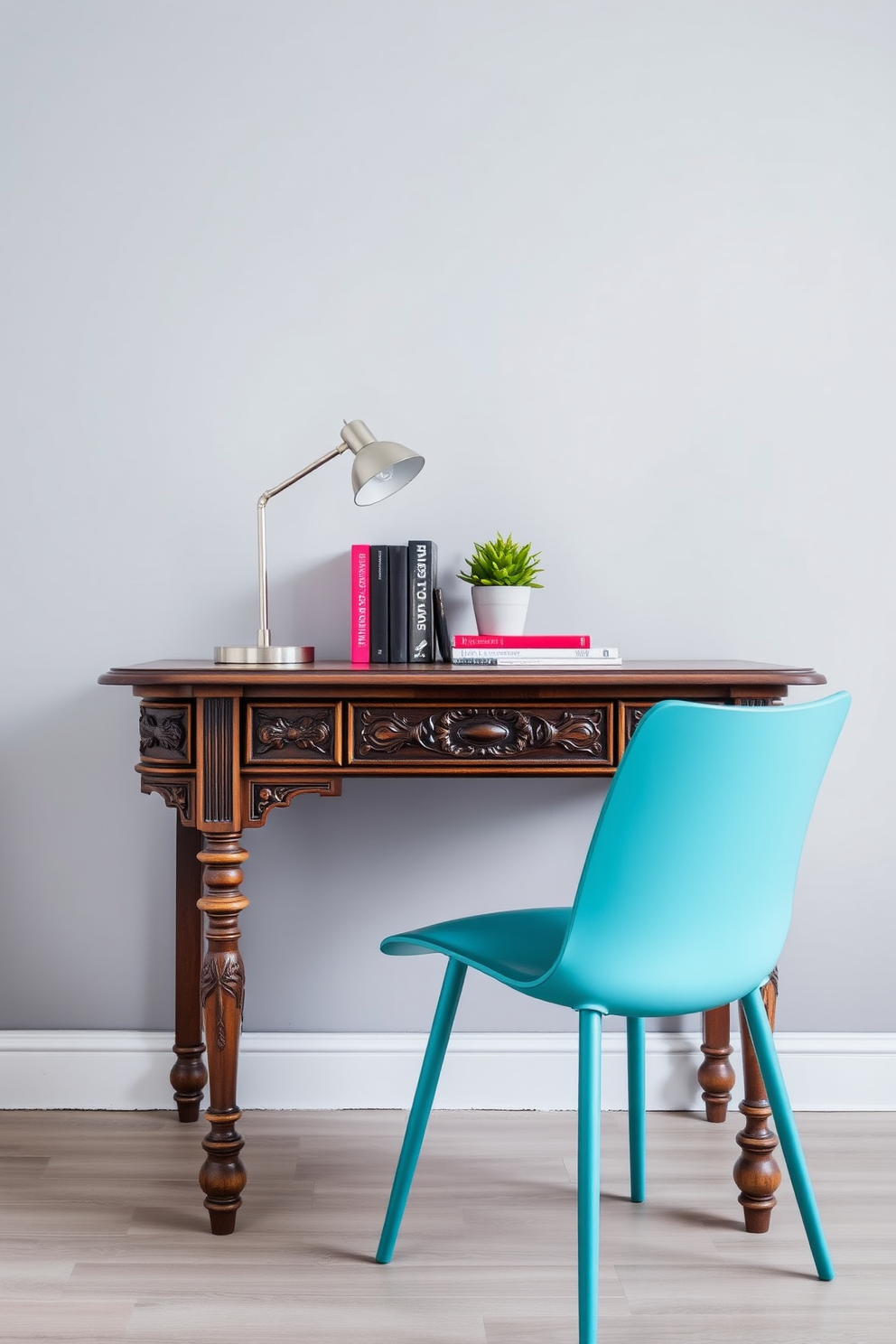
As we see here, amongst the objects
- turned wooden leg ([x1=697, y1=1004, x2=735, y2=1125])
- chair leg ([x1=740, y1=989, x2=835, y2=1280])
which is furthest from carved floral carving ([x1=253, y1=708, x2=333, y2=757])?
turned wooden leg ([x1=697, y1=1004, x2=735, y2=1125])

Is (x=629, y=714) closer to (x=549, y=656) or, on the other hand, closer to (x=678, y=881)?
(x=549, y=656)

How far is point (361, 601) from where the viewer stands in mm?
1975

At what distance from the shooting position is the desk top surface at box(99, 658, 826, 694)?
1603 mm

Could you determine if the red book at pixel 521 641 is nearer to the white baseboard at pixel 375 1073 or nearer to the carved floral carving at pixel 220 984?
the carved floral carving at pixel 220 984

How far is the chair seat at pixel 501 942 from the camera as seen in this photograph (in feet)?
4.55

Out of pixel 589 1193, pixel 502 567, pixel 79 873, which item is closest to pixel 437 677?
pixel 502 567

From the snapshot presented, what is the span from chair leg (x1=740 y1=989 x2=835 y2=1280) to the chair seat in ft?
0.91

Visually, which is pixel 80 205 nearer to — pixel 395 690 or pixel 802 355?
pixel 395 690

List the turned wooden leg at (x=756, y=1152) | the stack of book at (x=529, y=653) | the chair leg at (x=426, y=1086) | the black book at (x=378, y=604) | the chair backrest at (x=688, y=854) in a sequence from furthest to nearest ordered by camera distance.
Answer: the black book at (x=378, y=604) < the stack of book at (x=529, y=653) < the turned wooden leg at (x=756, y=1152) < the chair leg at (x=426, y=1086) < the chair backrest at (x=688, y=854)

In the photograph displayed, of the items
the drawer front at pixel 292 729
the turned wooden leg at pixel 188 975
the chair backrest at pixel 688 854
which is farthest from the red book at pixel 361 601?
the chair backrest at pixel 688 854

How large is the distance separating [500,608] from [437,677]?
42 centimetres

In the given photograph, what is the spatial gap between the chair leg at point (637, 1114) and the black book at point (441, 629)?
69cm

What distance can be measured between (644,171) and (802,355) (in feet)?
1.52

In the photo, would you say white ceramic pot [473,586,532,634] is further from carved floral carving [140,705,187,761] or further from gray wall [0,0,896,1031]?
carved floral carving [140,705,187,761]
